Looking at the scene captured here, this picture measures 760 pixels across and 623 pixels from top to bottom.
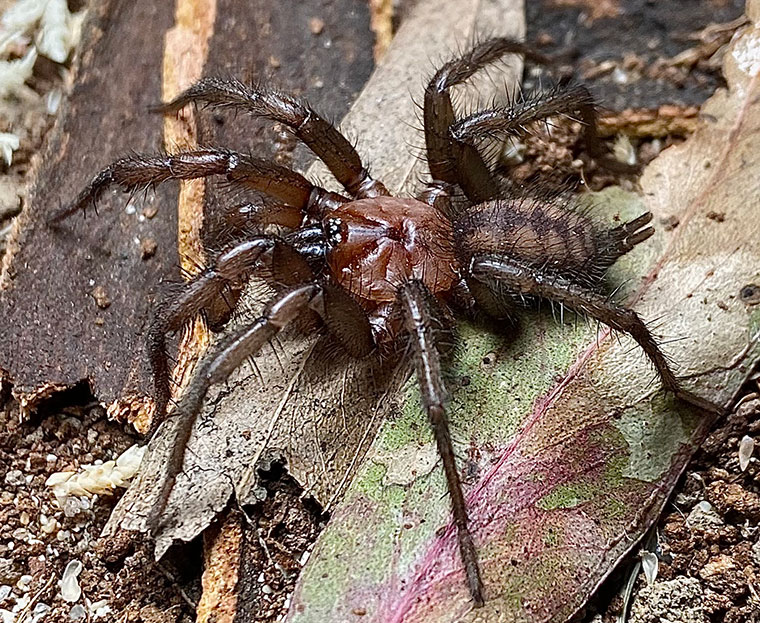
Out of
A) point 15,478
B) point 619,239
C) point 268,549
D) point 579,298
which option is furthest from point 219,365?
point 619,239

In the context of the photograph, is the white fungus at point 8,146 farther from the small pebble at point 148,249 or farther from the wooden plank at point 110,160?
the small pebble at point 148,249

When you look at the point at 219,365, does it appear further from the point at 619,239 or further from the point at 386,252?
the point at 619,239

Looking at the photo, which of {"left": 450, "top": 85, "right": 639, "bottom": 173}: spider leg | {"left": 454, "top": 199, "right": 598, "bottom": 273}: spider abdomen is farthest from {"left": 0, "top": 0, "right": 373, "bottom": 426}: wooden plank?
{"left": 454, "top": 199, "right": 598, "bottom": 273}: spider abdomen

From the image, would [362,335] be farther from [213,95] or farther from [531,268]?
[213,95]

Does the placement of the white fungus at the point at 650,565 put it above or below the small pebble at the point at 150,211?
below

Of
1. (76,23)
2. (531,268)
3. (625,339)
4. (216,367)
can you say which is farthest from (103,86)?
(625,339)

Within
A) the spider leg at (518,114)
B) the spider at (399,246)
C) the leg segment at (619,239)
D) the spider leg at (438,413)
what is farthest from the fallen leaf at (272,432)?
the spider leg at (518,114)

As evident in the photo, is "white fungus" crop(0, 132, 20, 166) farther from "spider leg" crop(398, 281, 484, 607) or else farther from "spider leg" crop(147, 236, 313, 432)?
"spider leg" crop(398, 281, 484, 607)
